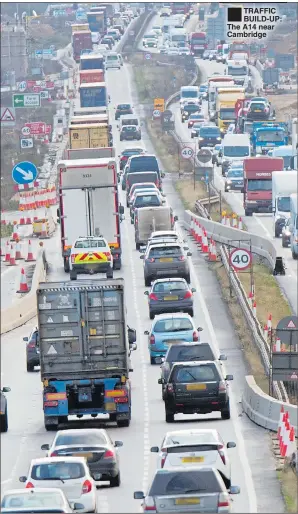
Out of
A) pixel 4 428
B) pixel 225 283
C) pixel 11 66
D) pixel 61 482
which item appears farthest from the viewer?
pixel 11 66

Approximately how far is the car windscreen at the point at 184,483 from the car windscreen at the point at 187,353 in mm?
16513

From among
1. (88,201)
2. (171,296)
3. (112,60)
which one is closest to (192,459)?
(171,296)

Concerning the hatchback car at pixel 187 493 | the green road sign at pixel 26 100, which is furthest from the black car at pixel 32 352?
the green road sign at pixel 26 100

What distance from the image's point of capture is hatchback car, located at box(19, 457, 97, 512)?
1141 inches

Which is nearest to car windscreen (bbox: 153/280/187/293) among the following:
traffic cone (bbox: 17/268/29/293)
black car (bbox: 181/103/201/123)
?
traffic cone (bbox: 17/268/29/293)

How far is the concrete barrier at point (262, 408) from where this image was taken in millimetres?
40062

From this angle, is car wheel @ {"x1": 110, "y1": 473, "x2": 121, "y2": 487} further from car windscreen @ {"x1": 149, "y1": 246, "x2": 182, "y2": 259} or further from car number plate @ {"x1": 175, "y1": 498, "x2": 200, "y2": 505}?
car windscreen @ {"x1": 149, "y1": 246, "x2": 182, "y2": 259}

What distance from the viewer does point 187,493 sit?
26359mm

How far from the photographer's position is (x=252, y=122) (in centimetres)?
13250

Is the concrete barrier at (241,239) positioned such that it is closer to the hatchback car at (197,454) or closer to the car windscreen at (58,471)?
the hatchback car at (197,454)

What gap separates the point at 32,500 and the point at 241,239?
167 ft

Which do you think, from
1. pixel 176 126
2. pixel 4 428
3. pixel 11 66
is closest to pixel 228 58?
pixel 176 126

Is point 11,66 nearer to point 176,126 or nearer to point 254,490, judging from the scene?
point 176,126

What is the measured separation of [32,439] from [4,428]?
3.24ft
